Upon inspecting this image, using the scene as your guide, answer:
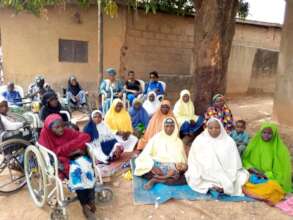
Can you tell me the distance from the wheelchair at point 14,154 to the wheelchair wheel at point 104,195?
40.4 inches

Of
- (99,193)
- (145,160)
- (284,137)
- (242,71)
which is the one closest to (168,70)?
(242,71)

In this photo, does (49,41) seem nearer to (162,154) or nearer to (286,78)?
(162,154)

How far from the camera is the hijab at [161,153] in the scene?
426 cm

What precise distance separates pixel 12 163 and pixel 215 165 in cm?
259

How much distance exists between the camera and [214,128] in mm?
4043

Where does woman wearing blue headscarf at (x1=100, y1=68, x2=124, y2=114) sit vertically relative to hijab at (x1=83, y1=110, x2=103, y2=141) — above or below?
above

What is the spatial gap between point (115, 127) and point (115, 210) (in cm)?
223

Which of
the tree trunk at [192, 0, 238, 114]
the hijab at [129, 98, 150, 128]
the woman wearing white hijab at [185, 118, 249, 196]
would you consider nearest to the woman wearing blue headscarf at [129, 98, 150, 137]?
the hijab at [129, 98, 150, 128]

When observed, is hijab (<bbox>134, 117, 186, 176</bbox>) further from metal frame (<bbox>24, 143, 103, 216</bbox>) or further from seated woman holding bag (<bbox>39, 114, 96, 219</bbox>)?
metal frame (<bbox>24, 143, 103, 216</bbox>)

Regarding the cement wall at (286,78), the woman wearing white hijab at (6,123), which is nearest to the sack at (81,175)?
the woman wearing white hijab at (6,123)

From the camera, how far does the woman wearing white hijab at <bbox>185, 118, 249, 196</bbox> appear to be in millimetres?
3959

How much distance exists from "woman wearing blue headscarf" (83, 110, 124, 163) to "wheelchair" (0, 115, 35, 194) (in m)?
0.98

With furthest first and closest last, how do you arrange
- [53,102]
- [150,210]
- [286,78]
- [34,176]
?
[286,78], [53,102], [34,176], [150,210]

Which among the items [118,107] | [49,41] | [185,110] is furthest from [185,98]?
[49,41]
